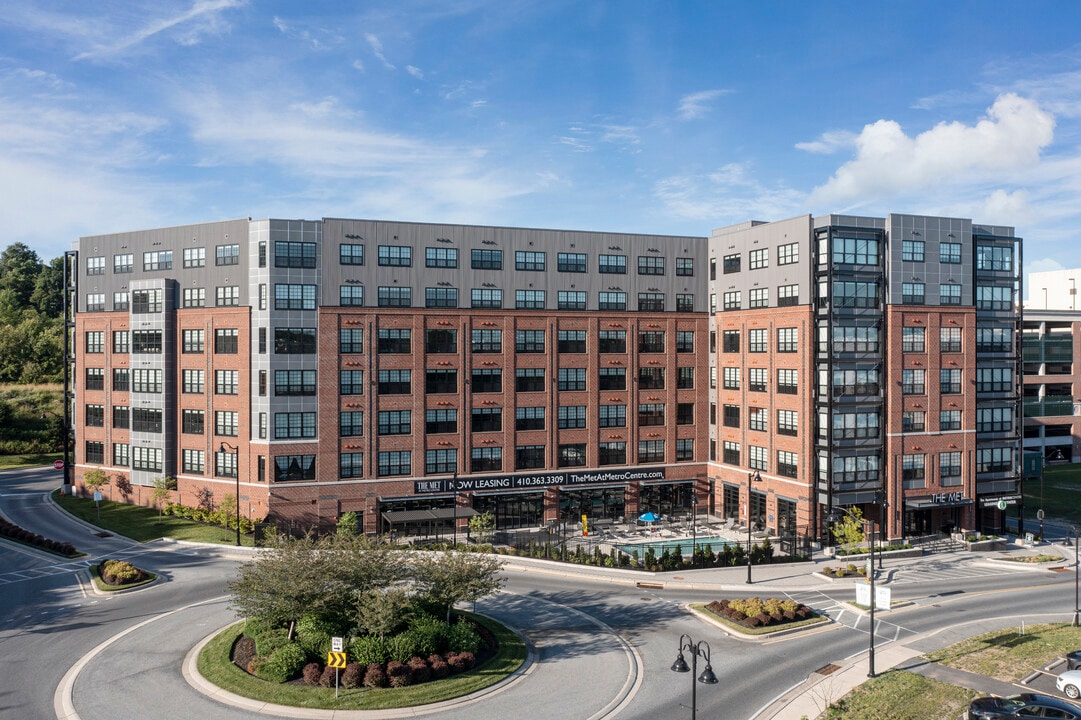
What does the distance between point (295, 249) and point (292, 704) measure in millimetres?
39499

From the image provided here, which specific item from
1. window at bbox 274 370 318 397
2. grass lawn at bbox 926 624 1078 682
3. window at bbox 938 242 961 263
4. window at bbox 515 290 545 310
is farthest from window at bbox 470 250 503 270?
grass lawn at bbox 926 624 1078 682

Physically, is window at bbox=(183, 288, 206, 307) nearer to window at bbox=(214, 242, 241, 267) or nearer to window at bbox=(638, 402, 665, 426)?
window at bbox=(214, 242, 241, 267)

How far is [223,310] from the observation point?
63.2 m

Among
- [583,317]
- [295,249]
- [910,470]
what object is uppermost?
[295,249]

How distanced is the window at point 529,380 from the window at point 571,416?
9.31 feet

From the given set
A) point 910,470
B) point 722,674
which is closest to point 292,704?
point 722,674

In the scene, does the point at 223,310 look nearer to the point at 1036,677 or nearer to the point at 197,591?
the point at 197,591

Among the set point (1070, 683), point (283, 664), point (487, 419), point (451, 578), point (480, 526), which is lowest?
point (1070, 683)

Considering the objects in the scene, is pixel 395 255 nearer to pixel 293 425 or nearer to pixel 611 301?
pixel 293 425

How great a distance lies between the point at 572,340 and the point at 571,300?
11.7 ft

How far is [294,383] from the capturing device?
61156 mm

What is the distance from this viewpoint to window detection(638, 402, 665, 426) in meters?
70.4

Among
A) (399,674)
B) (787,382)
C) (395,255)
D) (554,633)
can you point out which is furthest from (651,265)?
(399,674)

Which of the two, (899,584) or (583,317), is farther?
(583,317)
